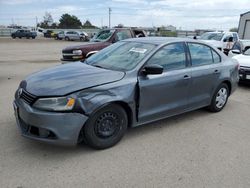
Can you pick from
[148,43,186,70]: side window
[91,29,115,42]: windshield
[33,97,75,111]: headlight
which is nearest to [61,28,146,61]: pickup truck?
[91,29,115,42]: windshield

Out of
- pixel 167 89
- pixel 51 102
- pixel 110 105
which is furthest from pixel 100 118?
pixel 167 89

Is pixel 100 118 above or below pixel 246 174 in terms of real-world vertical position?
above

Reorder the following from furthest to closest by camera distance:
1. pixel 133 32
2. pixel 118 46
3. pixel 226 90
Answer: pixel 133 32, pixel 226 90, pixel 118 46

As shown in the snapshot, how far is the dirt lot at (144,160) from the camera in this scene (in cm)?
292

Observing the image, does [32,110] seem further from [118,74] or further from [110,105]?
[118,74]

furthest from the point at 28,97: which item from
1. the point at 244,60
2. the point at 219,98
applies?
the point at 244,60

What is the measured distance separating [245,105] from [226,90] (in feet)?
3.00

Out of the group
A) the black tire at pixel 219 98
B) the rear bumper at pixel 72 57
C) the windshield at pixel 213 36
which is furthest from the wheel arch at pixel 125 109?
the windshield at pixel 213 36

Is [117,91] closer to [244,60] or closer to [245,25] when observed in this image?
[244,60]

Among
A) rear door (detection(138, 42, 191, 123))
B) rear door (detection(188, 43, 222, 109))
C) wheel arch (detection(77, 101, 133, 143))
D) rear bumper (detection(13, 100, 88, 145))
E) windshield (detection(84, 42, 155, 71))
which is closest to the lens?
rear bumper (detection(13, 100, 88, 145))

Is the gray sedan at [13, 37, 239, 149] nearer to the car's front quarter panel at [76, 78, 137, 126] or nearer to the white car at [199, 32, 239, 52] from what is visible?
the car's front quarter panel at [76, 78, 137, 126]

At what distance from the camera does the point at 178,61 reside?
4387 mm

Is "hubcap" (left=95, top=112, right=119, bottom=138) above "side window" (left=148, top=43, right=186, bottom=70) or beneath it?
beneath

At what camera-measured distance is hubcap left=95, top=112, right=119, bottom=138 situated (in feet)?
11.4
